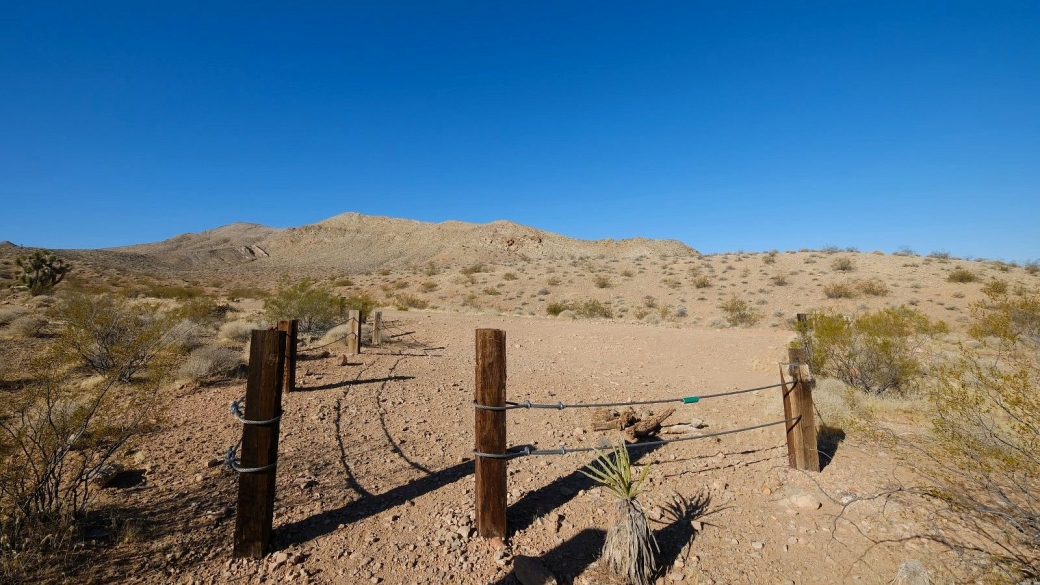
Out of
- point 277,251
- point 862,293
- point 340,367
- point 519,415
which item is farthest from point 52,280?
point 277,251

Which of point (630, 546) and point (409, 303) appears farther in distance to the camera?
point (409, 303)

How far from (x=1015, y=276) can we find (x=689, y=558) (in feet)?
92.2

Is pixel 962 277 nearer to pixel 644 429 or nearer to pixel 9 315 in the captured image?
pixel 644 429

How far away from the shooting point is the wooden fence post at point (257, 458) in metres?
3.23

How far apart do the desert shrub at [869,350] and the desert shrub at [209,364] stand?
31.9 feet

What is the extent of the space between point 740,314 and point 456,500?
17.2m

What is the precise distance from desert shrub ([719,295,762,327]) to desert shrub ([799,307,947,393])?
31.5ft

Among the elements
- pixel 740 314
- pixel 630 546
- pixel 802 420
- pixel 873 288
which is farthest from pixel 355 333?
pixel 873 288

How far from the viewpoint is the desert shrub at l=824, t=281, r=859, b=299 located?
20734mm

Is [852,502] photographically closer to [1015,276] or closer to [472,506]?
[472,506]

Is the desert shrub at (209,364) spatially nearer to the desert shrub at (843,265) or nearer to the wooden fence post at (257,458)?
the wooden fence post at (257,458)

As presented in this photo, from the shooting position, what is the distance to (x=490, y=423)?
11.6ft

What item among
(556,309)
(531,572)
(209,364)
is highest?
(556,309)

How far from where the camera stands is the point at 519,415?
6.65 metres
